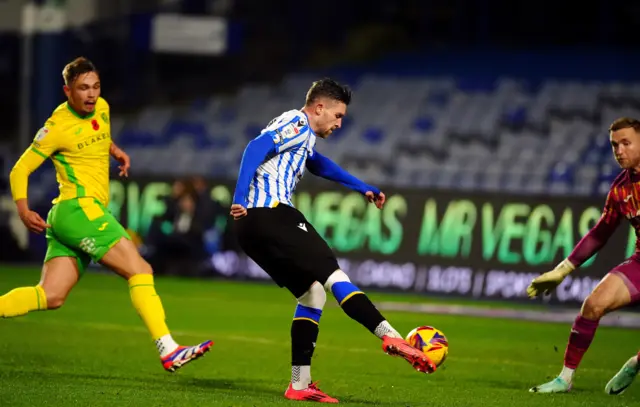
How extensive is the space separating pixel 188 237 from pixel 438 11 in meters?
11.8

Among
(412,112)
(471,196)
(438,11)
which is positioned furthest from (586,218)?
(438,11)

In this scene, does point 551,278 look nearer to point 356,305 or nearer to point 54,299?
point 356,305

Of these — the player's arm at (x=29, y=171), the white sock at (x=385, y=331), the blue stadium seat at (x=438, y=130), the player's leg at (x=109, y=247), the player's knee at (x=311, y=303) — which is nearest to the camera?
the white sock at (x=385, y=331)

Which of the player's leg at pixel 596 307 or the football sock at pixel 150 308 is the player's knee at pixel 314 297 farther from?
the player's leg at pixel 596 307

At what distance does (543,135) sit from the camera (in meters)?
23.3

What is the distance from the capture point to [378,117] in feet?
83.9

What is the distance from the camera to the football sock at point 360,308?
7.65 metres

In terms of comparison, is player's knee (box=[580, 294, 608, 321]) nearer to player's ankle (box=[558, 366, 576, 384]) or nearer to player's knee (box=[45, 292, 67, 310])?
player's ankle (box=[558, 366, 576, 384])

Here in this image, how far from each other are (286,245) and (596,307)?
251cm

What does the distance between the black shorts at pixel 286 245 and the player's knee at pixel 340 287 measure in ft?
0.14

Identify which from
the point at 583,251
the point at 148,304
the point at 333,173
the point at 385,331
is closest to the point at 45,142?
the point at 148,304

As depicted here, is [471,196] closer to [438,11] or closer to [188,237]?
[188,237]

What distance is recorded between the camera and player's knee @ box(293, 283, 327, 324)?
8.01 meters

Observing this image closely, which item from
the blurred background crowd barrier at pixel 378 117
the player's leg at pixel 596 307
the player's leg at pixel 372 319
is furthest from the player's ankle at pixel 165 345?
the blurred background crowd barrier at pixel 378 117
